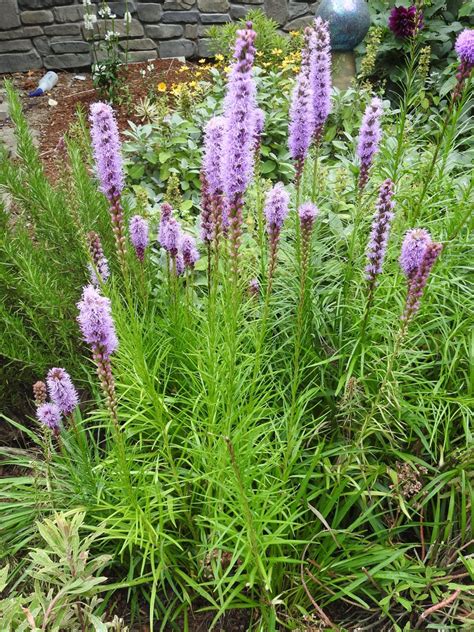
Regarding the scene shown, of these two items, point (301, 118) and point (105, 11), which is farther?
point (105, 11)

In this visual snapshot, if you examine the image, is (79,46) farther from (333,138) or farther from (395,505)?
(395,505)

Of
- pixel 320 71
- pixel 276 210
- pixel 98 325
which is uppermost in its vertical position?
pixel 320 71

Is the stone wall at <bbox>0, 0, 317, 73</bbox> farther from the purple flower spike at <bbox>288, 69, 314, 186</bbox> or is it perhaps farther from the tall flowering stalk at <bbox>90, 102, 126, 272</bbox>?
the tall flowering stalk at <bbox>90, 102, 126, 272</bbox>

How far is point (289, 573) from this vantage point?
6.73ft

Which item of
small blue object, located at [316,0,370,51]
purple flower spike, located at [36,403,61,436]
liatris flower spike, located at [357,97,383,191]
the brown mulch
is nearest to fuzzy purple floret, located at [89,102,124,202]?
purple flower spike, located at [36,403,61,436]

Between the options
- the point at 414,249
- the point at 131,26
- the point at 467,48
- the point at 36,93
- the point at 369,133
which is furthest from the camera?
the point at 131,26

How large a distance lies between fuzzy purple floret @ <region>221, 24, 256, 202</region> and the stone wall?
21.0 ft

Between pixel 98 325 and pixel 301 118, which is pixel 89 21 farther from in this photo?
pixel 98 325

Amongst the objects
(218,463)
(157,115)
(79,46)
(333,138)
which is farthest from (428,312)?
(79,46)

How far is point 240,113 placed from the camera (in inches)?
57.2

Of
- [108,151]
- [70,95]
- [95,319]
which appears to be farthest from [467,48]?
[70,95]

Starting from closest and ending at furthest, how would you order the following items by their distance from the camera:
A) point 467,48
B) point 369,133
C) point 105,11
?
point 369,133
point 467,48
point 105,11

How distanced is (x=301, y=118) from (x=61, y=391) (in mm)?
1280

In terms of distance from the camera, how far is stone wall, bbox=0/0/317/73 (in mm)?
6977
